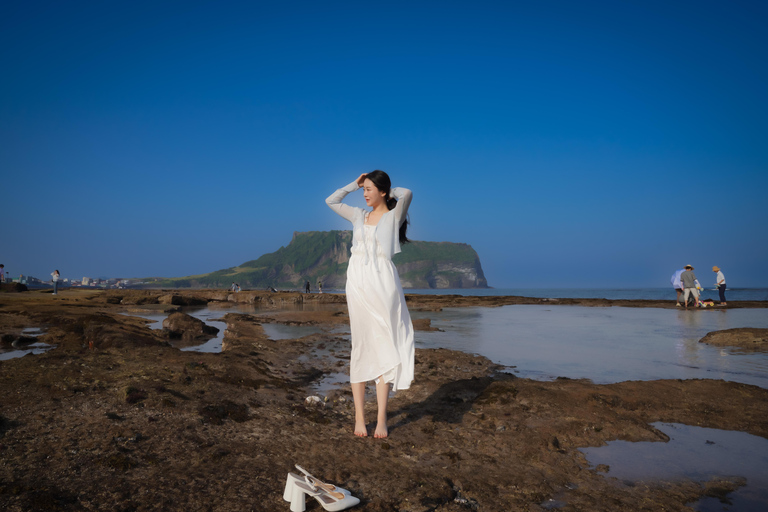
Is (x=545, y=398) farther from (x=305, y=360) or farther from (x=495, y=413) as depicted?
(x=305, y=360)

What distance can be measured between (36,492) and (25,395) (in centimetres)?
220

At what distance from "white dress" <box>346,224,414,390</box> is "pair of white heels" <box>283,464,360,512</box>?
1.42 meters

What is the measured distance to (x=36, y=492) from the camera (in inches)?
92.6

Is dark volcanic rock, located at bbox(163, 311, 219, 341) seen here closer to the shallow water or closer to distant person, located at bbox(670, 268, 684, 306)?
the shallow water

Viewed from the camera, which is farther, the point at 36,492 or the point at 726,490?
the point at 726,490

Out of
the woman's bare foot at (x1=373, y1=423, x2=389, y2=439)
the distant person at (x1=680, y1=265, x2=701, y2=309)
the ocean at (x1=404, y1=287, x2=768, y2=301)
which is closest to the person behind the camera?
the woman's bare foot at (x1=373, y1=423, x2=389, y2=439)

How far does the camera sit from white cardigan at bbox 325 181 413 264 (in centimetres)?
391

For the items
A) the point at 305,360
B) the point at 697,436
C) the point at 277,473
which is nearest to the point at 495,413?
the point at 697,436

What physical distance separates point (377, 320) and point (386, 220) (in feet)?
2.96

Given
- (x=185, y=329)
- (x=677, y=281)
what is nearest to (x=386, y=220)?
(x=185, y=329)

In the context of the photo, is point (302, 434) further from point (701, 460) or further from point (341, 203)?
point (701, 460)

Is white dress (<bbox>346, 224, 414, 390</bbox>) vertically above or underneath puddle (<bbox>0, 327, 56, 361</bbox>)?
above

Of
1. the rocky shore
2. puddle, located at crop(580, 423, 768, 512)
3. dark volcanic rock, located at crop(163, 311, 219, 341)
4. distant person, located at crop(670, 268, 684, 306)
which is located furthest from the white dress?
distant person, located at crop(670, 268, 684, 306)

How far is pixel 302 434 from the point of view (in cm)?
370
